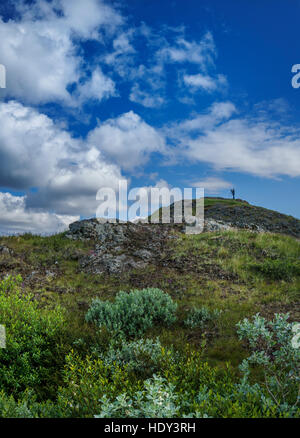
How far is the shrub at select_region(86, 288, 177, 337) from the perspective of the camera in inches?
297

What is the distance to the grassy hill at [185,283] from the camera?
6.78 m

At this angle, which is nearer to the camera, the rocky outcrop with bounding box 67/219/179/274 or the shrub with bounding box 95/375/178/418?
the shrub with bounding box 95/375/178/418

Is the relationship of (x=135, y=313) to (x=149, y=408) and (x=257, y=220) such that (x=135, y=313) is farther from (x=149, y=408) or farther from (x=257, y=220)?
(x=257, y=220)

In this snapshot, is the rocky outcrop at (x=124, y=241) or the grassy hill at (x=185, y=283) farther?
the rocky outcrop at (x=124, y=241)

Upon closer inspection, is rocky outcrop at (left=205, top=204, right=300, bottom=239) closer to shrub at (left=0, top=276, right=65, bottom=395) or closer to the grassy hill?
the grassy hill

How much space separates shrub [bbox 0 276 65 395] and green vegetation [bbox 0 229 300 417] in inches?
1.1

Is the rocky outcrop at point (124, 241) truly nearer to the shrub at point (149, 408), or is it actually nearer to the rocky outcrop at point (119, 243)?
the rocky outcrop at point (119, 243)

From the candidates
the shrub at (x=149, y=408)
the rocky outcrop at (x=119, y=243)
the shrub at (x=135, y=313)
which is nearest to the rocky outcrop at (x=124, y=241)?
the rocky outcrop at (x=119, y=243)

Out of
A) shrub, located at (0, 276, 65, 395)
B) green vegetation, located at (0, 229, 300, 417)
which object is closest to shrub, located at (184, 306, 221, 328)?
green vegetation, located at (0, 229, 300, 417)

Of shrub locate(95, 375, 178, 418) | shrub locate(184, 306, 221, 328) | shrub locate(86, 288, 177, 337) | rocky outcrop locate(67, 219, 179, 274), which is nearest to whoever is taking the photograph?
shrub locate(95, 375, 178, 418)

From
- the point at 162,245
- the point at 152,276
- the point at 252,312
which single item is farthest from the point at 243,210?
the point at 252,312

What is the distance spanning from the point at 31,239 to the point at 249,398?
1669 centimetres

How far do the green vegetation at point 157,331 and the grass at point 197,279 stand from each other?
0.05 metres

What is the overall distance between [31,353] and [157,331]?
10.1 ft
